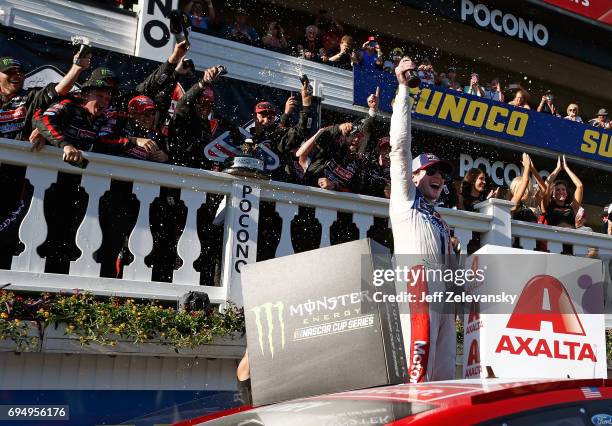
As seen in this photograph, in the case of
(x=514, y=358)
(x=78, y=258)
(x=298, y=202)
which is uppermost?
(x=298, y=202)

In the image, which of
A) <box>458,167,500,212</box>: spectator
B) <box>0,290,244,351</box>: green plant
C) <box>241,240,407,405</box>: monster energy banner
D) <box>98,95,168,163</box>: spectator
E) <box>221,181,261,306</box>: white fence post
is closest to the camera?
<box>241,240,407,405</box>: monster energy banner

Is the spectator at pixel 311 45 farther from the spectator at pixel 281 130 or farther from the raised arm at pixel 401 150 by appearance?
the raised arm at pixel 401 150

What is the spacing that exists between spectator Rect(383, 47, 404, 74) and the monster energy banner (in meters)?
9.87

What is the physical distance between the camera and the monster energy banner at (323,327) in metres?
2.52

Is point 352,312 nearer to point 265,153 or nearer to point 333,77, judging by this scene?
point 265,153

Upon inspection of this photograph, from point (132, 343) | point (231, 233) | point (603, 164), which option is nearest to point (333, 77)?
point (603, 164)

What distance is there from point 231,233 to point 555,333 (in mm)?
2572

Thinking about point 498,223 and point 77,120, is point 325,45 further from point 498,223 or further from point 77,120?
point 77,120

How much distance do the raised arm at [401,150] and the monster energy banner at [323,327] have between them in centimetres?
123

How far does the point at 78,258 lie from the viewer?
496 cm

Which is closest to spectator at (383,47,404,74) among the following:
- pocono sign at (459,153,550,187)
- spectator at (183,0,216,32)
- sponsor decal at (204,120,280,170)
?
pocono sign at (459,153,550,187)

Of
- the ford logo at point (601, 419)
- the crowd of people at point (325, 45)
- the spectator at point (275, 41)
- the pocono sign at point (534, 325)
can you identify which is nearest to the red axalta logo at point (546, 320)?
the pocono sign at point (534, 325)

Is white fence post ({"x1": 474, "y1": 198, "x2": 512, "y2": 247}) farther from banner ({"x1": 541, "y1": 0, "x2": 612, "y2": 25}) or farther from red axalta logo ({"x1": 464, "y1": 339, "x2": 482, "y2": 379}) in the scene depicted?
banner ({"x1": 541, "y1": 0, "x2": 612, "y2": 25})

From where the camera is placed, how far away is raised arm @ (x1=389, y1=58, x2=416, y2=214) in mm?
3869
